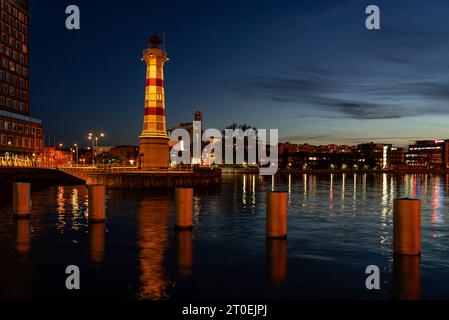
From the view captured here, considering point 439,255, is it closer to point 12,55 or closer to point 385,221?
point 385,221

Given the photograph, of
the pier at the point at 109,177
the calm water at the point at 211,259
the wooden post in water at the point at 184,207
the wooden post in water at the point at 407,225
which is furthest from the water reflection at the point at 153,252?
the pier at the point at 109,177

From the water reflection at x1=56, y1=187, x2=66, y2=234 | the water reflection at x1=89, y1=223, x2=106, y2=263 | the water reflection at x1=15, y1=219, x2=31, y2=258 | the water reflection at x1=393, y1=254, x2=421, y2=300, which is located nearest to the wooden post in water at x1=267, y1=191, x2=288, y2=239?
the water reflection at x1=393, y1=254, x2=421, y2=300

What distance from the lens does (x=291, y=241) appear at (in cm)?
2025

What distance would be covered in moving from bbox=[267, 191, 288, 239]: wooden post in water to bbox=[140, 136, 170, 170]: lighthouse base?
145 feet

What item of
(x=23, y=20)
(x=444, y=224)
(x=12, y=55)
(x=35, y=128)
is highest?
(x=23, y=20)

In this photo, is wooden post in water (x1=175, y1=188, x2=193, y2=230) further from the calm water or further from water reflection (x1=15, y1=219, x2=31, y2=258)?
water reflection (x1=15, y1=219, x2=31, y2=258)

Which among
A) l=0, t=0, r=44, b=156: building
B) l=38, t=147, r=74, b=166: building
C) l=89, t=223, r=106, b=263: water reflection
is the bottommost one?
l=89, t=223, r=106, b=263: water reflection

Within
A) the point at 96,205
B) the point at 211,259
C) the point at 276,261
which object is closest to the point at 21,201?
the point at 96,205

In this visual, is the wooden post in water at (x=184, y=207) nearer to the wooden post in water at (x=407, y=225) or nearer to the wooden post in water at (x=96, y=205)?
the wooden post in water at (x=96, y=205)

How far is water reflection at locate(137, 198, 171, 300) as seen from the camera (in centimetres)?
1266

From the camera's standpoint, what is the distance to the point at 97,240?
20.0 metres

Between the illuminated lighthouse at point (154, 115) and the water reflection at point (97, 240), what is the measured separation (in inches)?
1532
